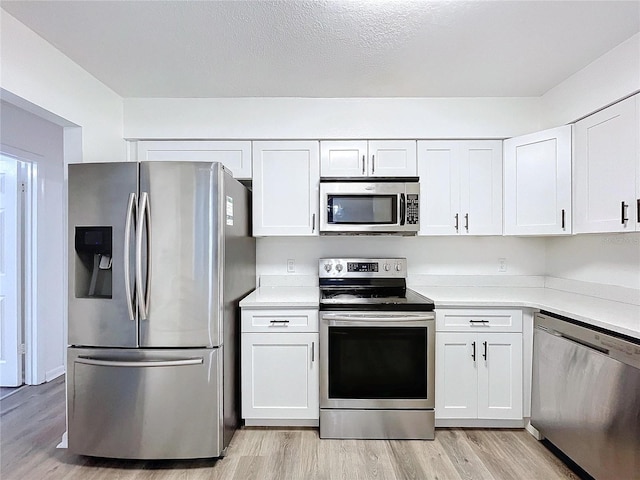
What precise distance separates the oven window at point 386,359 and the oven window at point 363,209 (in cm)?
78

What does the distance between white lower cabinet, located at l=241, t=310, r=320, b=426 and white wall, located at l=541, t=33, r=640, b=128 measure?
223 cm

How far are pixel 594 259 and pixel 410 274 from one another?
1254 mm

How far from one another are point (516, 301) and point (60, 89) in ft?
10.2

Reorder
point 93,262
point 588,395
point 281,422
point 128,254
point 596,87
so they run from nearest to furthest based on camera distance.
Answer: point 588,395
point 128,254
point 93,262
point 596,87
point 281,422

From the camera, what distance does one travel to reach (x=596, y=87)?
2.14 m

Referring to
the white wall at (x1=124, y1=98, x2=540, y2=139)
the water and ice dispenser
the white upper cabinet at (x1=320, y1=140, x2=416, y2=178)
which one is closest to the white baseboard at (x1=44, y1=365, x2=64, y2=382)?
the water and ice dispenser

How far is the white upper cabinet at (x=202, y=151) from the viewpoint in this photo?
Result: 269 cm

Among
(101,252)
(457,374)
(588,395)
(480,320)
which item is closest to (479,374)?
(457,374)

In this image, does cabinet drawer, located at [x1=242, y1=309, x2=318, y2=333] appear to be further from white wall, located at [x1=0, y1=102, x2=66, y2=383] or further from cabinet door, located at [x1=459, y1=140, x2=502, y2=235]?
white wall, located at [x1=0, y1=102, x2=66, y2=383]

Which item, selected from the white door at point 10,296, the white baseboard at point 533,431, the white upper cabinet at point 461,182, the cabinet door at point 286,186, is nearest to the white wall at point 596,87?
the white upper cabinet at point 461,182

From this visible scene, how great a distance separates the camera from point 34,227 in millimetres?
3168

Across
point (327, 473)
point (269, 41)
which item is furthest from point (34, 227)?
point (327, 473)

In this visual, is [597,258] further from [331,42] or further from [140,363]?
[140,363]

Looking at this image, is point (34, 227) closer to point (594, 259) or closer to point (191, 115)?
point (191, 115)
